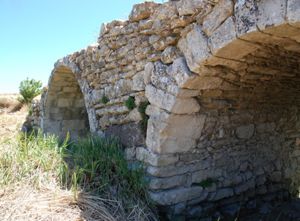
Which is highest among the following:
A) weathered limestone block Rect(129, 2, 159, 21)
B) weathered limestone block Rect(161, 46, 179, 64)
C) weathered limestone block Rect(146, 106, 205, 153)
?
weathered limestone block Rect(129, 2, 159, 21)

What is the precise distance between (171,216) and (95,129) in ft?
5.51

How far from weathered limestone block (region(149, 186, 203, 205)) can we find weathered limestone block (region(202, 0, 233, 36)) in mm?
1691

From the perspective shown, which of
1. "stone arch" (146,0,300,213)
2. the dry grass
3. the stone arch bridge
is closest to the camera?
"stone arch" (146,0,300,213)

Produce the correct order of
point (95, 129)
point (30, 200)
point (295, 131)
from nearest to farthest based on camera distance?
point (30, 200) < point (95, 129) < point (295, 131)

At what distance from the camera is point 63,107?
713 cm

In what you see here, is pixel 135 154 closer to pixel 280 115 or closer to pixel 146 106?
pixel 146 106

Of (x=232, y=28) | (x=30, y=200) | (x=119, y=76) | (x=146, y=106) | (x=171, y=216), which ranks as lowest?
(x=171, y=216)

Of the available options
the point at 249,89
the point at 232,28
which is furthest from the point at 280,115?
the point at 232,28

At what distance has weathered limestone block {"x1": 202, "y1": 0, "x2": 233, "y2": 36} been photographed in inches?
102

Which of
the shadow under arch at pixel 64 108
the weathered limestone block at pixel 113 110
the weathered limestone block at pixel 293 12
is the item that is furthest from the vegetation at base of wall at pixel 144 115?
the shadow under arch at pixel 64 108

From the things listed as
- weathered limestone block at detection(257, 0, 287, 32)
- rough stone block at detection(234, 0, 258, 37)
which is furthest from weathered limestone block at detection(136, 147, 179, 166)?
weathered limestone block at detection(257, 0, 287, 32)

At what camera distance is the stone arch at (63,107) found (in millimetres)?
6645

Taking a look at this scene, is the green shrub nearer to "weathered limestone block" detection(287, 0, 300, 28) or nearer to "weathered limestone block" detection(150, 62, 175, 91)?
"weathered limestone block" detection(150, 62, 175, 91)

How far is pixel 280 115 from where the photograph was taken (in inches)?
183
